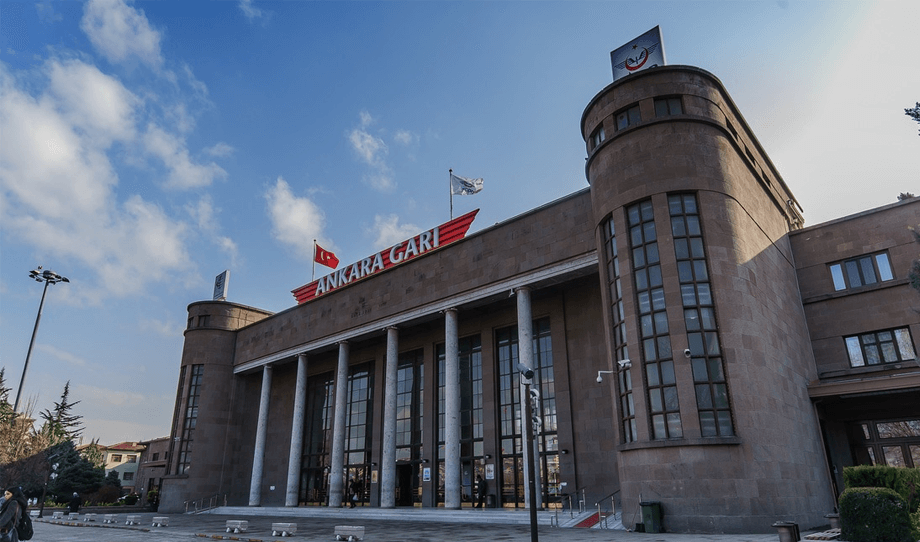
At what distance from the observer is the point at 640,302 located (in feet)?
75.5

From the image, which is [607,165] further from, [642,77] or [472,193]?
[472,193]

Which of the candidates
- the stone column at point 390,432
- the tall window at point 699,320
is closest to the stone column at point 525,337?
the stone column at point 390,432

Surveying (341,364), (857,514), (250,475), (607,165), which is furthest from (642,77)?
(250,475)

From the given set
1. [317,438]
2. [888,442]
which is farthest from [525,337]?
[317,438]

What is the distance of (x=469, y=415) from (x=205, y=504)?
25.5 m

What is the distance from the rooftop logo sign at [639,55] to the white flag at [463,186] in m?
13.6

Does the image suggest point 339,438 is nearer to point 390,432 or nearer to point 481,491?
point 390,432

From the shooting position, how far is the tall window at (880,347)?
2541 centimetres

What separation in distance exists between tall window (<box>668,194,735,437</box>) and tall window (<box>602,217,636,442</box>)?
250 cm

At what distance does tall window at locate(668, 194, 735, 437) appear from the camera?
20.4m

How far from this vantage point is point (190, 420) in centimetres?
4828

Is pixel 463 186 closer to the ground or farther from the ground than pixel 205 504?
farther from the ground

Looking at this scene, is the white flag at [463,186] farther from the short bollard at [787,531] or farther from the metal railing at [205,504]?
the metal railing at [205,504]

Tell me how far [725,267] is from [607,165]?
670 cm
